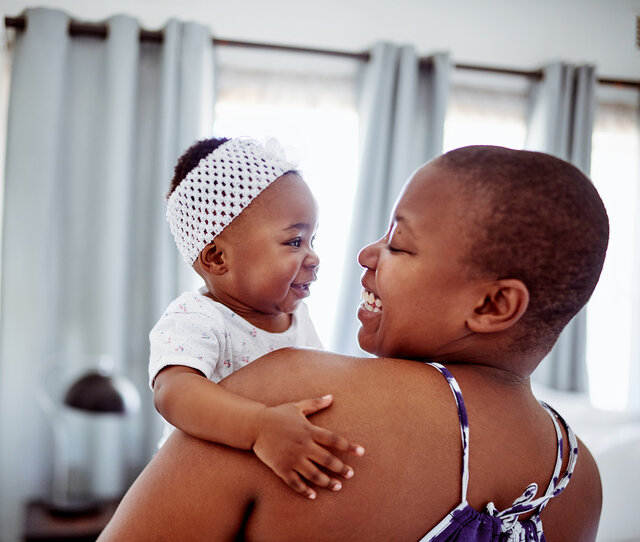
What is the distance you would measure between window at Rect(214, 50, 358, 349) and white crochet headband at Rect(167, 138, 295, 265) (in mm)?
2247

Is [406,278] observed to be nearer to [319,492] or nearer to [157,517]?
[319,492]

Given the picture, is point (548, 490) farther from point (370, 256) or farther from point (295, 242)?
point (295, 242)

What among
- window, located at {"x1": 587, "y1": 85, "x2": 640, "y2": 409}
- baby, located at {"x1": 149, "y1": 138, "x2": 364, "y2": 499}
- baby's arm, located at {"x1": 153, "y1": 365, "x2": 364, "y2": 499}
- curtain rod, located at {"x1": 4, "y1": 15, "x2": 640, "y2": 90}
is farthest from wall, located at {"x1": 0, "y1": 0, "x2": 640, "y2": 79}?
baby's arm, located at {"x1": 153, "y1": 365, "x2": 364, "y2": 499}

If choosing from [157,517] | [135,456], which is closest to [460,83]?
[135,456]

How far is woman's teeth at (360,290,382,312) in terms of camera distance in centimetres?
93

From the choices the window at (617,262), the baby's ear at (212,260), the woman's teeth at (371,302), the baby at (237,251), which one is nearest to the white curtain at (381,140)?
the window at (617,262)

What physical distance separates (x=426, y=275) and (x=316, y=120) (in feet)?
9.54

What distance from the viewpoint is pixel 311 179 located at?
3.50 meters

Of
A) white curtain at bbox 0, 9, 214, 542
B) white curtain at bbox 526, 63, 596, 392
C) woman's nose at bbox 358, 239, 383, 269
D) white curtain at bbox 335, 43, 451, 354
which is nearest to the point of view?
woman's nose at bbox 358, 239, 383, 269

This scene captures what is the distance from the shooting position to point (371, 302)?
0.95 metres

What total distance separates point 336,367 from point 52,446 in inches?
117

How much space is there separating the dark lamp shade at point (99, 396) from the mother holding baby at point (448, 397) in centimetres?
186

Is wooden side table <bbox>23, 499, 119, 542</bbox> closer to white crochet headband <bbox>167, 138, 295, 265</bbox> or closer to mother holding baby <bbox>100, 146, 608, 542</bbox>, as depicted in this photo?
white crochet headband <bbox>167, 138, 295, 265</bbox>

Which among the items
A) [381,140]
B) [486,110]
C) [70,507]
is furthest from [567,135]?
[70,507]
